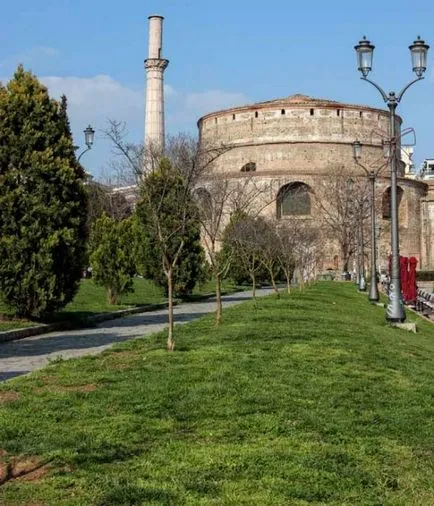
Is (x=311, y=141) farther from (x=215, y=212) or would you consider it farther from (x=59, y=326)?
(x=59, y=326)

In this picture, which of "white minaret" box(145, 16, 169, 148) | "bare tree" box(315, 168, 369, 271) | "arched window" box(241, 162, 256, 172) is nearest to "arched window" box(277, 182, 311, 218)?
"bare tree" box(315, 168, 369, 271)

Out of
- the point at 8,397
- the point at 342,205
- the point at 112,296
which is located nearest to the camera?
the point at 8,397

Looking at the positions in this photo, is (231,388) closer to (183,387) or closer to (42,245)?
(183,387)

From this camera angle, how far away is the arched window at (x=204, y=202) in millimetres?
22962

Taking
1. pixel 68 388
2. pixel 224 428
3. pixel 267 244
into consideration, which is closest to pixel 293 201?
pixel 267 244

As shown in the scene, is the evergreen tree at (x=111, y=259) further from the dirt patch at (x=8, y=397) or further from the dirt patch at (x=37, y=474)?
the dirt patch at (x=37, y=474)

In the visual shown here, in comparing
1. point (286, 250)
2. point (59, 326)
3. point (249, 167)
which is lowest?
point (59, 326)

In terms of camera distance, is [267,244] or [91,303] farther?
[267,244]

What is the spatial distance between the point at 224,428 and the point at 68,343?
8.06 metres

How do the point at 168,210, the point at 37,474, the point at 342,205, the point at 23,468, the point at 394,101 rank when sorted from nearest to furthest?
the point at 37,474
the point at 23,468
the point at 394,101
the point at 168,210
the point at 342,205

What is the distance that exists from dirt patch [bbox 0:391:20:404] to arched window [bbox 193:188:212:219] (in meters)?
15.2

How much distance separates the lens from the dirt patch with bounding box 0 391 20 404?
6.94 m

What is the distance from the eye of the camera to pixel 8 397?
7145 millimetres

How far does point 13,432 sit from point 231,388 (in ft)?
6.96
